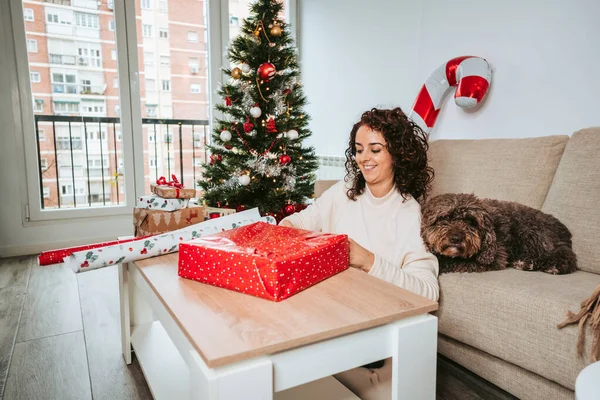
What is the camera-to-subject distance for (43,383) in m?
1.33

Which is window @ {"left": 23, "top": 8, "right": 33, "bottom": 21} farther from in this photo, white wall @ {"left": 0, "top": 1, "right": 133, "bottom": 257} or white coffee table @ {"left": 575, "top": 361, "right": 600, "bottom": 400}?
white coffee table @ {"left": 575, "top": 361, "right": 600, "bottom": 400}

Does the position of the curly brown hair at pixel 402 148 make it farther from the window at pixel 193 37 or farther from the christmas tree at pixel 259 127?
the window at pixel 193 37

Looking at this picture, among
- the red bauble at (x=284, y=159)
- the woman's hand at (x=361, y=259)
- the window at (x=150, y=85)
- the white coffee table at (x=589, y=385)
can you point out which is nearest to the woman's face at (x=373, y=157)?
the woman's hand at (x=361, y=259)

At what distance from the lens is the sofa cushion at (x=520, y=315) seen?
1010 millimetres

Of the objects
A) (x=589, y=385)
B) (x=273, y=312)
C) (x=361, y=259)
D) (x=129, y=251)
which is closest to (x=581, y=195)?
(x=361, y=259)

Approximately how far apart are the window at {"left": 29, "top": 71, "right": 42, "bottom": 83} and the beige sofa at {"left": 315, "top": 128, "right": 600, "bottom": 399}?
2939mm

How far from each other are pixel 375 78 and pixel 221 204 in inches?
55.7

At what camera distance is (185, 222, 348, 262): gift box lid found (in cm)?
88

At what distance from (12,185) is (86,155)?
0.57 meters

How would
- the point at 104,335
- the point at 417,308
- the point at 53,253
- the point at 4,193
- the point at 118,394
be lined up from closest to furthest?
1. the point at 417,308
2. the point at 53,253
3. the point at 118,394
4. the point at 104,335
5. the point at 4,193

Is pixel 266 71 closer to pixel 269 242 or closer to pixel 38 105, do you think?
pixel 269 242

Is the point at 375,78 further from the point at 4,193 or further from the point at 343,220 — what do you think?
the point at 4,193

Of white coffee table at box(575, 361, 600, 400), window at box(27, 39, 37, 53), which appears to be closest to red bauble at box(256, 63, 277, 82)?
window at box(27, 39, 37, 53)

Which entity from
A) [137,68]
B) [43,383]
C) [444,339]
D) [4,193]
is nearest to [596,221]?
[444,339]
